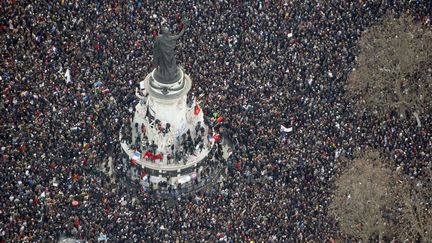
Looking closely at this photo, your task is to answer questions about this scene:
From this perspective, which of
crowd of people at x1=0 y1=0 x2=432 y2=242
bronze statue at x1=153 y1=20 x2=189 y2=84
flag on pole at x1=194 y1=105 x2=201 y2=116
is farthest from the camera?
flag on pole at x1=194 y1=105 x2=201 y2=116

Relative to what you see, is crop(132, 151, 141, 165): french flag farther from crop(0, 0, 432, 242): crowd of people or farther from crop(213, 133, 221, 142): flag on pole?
crop(213, 133, 221, 142): flag on pole

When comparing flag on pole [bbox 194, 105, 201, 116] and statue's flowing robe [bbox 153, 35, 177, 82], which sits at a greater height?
statue's flowing robe [bbox 153, 35, 177, 82]

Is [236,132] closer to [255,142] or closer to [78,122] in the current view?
[255,142]

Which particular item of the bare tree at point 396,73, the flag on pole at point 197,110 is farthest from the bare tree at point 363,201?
the flag on pole at point 197,110

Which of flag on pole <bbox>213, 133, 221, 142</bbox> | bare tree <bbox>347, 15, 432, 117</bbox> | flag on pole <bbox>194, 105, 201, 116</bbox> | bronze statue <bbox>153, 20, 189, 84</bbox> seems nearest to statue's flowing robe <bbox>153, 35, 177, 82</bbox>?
bronze statue <bbox>153, 20, 189, 84</bbox>

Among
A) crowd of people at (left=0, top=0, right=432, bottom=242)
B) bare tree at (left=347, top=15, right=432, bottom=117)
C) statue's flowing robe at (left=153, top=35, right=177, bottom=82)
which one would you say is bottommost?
crowd of people at (left=0, top=0, right=432, bottom=242)

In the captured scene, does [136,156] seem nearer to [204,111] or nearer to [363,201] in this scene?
[204,111]

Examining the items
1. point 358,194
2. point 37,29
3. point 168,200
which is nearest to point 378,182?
A: point 358,194

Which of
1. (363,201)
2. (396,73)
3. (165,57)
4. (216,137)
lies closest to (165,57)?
(165,57)

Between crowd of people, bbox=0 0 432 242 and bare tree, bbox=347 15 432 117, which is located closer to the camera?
crowd of people, bbox=0 0 432 242
